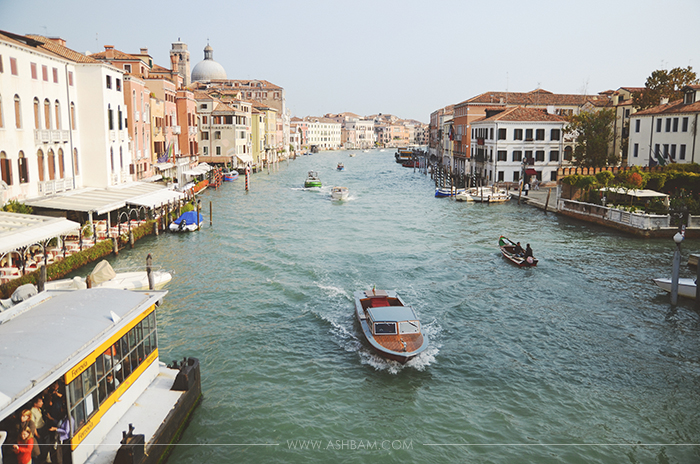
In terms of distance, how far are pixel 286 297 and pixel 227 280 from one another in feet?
9.99

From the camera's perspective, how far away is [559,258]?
75.8 feet

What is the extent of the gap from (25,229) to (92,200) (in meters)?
7.23

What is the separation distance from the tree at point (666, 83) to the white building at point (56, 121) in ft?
131

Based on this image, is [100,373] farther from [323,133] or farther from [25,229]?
[323,133]

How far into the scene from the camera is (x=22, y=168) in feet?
72.5

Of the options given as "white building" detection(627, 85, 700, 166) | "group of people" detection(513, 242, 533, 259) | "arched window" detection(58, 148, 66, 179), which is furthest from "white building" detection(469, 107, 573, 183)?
"arched window" detection(58, 148, 66, 179)

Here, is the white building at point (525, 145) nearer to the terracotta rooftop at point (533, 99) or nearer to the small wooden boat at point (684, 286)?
the terracotta rooftop at point (533, 99)

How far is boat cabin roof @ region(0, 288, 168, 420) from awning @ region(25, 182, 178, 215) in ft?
41.3

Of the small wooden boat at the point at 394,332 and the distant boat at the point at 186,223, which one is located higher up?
the distant boat at the point at 186,223

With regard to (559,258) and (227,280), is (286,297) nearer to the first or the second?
(227,280)

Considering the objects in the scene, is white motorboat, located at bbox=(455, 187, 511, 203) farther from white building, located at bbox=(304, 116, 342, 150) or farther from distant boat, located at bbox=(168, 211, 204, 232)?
white building, located at bbox=(304, 116, 342, 150)

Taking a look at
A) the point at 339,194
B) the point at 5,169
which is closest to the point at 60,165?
the point at 5,169

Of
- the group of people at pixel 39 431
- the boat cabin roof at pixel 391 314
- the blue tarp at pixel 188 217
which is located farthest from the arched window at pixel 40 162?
the group of people at pixel 39 431

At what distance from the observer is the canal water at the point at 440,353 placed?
32.8ft
